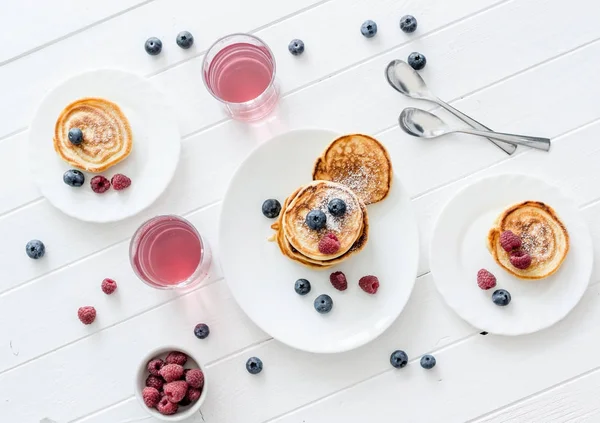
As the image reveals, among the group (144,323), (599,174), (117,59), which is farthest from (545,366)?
(117,59)

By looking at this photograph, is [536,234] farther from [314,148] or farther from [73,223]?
[73,223]

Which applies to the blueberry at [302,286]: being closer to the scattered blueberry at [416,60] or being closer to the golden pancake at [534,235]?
the golden pancake at [534,235]

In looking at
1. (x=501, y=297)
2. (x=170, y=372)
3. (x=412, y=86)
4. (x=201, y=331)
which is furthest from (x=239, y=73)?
(x=501, y=297)

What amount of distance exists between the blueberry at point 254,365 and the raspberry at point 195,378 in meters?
0.15

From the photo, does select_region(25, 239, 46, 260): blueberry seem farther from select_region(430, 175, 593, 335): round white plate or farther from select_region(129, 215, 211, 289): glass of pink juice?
select_region(430, 175, 593, 335): round white plate

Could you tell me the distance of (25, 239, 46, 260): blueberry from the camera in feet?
6.77

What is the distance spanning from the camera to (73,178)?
6.59ft

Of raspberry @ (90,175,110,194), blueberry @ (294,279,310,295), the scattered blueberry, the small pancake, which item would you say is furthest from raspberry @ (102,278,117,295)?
the scattered blueberry

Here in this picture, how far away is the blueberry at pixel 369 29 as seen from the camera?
80.6 inches

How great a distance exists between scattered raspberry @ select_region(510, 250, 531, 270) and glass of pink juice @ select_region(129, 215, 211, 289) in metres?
0.82

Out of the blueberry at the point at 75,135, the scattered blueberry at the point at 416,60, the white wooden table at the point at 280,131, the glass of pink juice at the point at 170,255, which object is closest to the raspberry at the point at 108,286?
the white wooden table at the point at 280,131

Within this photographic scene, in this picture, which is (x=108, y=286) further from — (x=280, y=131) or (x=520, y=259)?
(x=520, y=259)

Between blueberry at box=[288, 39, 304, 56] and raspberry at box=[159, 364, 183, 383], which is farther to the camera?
blueberry at box=[288, 39, 304, 56]

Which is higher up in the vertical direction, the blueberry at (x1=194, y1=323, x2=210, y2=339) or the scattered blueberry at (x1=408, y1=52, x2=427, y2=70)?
the scattered blueberry at (x1=408, y1=52, x2=427, y2=70)
